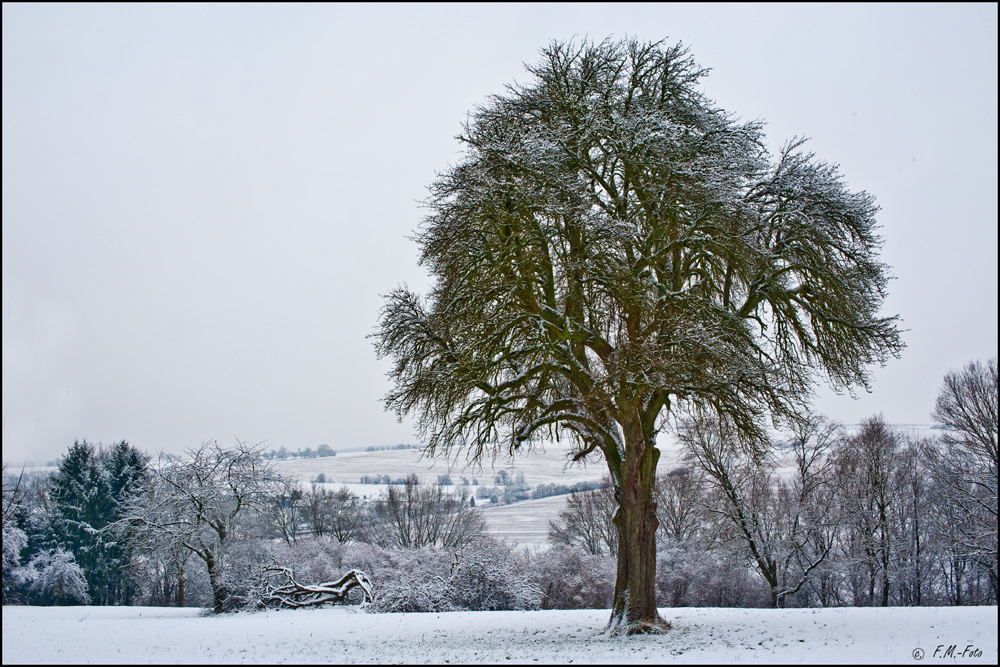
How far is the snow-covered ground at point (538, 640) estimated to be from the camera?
8.80 metres

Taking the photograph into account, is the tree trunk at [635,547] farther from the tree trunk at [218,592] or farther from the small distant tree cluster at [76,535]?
the small distant tree cluster at [76,535]

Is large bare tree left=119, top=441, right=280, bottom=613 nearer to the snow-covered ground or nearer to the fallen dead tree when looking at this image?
the fallen dead tree

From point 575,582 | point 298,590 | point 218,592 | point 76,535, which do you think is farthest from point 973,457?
point 76,535

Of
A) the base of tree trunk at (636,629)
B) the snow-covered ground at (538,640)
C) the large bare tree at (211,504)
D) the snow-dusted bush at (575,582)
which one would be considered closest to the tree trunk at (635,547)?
the base of tree trunk at (636,629)

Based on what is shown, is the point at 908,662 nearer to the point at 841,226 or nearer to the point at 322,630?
the point at 841,226

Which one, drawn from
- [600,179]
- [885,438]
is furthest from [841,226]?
[885,438]

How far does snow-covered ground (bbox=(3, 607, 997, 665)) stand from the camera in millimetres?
8805

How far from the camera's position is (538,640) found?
11.6 metres

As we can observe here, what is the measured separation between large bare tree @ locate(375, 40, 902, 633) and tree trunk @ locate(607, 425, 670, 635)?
0.04 m

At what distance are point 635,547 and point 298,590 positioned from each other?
601 inches

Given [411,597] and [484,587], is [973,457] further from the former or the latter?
[411,597]

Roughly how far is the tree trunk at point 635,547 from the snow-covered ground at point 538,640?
555mm

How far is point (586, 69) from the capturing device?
12750 millimetres

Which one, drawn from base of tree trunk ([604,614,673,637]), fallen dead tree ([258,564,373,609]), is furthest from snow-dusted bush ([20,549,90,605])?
base of tree trunk ([604,614,673,637])
